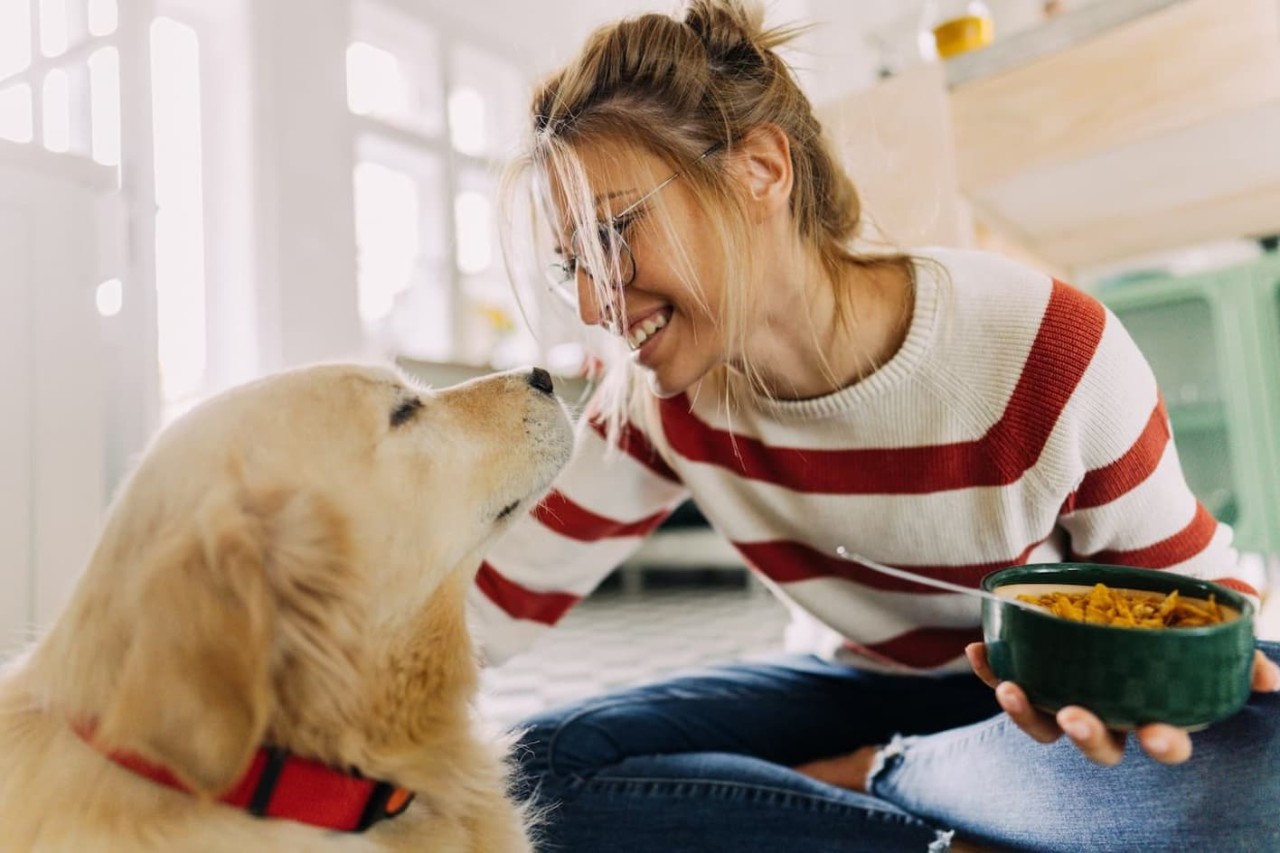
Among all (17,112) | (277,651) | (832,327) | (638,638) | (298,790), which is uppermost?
(17,112)

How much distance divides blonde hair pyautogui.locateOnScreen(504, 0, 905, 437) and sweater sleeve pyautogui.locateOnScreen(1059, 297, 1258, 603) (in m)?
0.38

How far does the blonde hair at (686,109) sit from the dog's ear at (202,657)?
473mm

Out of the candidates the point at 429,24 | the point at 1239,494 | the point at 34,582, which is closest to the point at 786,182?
the point at 34,582

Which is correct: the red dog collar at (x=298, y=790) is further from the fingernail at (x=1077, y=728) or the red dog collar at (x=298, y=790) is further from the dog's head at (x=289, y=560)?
the fingernail at (x=1077, y=728)

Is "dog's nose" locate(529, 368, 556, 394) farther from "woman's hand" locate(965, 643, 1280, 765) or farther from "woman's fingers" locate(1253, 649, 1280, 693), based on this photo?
"woman's fingers" locate(1253, 649, 1280, 693)

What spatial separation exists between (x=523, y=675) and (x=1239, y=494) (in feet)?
6.56

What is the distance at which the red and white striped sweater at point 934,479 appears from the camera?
0.90 m

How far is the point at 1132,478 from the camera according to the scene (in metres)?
0.89

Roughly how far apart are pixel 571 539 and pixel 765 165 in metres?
0.53

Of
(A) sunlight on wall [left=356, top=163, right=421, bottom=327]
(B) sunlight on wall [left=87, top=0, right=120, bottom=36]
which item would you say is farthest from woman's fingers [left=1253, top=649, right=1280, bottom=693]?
(A) sunlight on wall [left=356, top=163, right=421, bottom=327]

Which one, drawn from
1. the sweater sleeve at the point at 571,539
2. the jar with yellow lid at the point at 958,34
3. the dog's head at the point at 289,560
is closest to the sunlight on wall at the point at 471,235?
the jar with yellow lid at the point at 958,34

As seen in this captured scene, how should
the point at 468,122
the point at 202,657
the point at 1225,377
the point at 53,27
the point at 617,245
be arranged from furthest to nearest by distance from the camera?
the point at 468,122
the point at 1225,377
the point at 53,27
the point at 617,245
the point at 202,657

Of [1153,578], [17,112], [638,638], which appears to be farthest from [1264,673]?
[17,112]

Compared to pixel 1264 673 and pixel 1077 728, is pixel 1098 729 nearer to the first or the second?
pixel 1077 728
